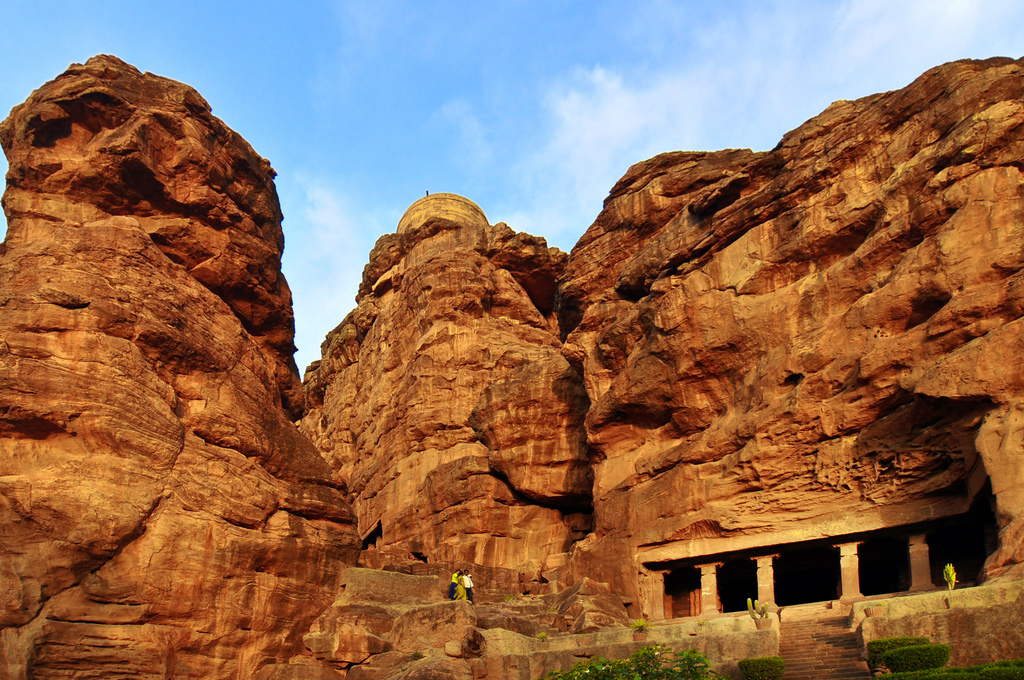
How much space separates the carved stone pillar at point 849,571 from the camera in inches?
1046

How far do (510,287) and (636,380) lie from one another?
21676mm

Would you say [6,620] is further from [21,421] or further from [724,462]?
[724,462]

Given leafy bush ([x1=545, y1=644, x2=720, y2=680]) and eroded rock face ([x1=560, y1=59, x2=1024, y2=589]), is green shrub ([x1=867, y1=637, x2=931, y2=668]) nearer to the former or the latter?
leafy bush ([x1=545, y1=644, x2=720, y2=680])

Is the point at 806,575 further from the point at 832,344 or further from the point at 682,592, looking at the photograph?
the point at 832,344

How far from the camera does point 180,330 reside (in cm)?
2936

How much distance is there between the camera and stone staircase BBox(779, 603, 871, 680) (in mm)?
19938

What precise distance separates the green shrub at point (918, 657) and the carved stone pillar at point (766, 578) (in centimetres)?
1104

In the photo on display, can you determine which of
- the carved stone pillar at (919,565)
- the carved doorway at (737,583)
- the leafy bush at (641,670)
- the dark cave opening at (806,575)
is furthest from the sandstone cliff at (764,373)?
the leafy bush at (641,670)

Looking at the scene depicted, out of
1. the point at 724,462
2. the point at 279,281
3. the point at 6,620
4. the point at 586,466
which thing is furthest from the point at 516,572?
the point at 6,620

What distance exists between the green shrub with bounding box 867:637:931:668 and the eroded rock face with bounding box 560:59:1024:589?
3.87 metres

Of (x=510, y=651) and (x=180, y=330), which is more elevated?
(x=180, y=330)

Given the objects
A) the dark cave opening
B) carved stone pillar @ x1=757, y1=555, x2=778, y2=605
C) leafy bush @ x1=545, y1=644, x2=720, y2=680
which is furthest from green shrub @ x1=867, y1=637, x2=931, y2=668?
the dark cave opening

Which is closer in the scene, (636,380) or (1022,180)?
(1022,180)

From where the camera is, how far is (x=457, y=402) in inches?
1912
